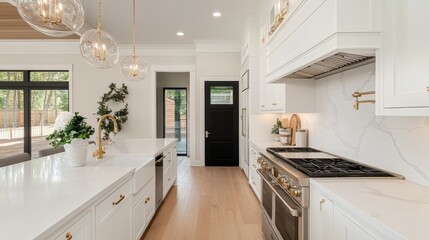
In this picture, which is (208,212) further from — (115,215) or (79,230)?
(79,230)

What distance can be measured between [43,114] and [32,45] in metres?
1.79

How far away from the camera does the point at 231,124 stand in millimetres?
6348

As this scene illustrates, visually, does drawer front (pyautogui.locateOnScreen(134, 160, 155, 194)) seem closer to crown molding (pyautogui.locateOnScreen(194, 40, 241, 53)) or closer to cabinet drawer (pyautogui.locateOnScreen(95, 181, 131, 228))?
cabinet drawer (pyautogui.locateOnScreen(95, 181, 131, 228))

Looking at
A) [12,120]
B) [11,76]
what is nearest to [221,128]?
[12,120]

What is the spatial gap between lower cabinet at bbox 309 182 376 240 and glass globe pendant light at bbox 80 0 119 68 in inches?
109

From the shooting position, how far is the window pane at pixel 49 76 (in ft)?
21.2

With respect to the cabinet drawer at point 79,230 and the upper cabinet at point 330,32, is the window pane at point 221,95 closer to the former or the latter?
the upper cabinet at point 330,32

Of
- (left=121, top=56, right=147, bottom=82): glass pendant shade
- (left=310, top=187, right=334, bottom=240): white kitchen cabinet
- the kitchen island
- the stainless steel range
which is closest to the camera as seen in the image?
the kitchen island

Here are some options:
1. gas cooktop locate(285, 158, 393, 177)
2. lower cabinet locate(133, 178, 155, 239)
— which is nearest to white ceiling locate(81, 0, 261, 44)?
lower cabinet locate(133, 178, 155, 239)

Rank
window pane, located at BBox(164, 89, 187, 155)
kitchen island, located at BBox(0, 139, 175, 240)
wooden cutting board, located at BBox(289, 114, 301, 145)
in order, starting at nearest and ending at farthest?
kitchen island, located at BBox(0, 139, 175, 240) < wooden cutting board, located at BBox(289, 114, 301, 145) < window pane, located at BBox(164, 89, 187, 155)

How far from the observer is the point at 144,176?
248cm

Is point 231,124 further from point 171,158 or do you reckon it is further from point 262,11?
point 262,11

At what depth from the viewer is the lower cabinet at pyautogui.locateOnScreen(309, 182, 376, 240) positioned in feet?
3.71

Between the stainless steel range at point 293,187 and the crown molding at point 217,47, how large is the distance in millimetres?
4399
